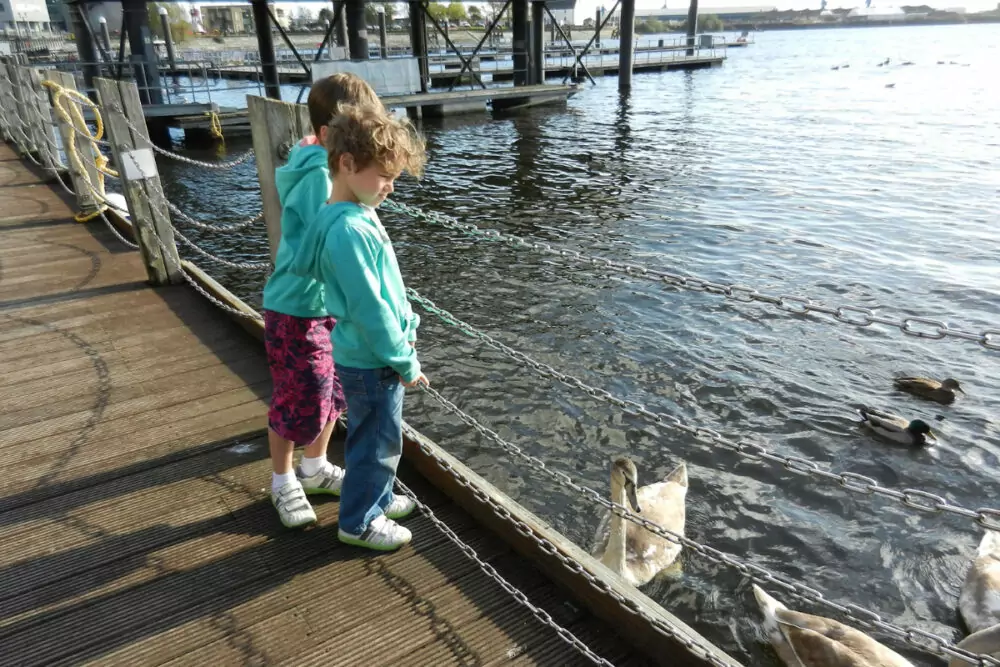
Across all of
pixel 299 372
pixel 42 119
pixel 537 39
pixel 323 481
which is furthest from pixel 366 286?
pixel 537 39

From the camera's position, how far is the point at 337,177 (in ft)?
7.30

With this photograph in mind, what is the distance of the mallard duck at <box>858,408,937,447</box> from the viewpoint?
5.76 m

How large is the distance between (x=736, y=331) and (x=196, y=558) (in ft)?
22.3

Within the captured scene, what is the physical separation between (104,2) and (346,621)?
85.0ft

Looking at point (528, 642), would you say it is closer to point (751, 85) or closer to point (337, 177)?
point (337, 177)

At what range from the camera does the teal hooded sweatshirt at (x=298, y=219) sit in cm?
253

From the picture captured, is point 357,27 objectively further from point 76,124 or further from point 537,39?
→ point 76,124

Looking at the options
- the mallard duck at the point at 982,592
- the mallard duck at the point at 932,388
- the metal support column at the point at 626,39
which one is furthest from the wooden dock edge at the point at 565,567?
the metal support column at the point at 626,39

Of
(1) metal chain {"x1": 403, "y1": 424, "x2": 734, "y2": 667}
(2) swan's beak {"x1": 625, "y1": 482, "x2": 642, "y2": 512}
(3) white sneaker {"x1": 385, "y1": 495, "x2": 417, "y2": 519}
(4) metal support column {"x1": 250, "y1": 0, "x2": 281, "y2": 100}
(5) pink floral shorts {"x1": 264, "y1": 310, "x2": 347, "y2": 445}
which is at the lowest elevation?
(2) swan's beak {"x1": 625, "y1": 482, "x2": 642, "y2": 512}

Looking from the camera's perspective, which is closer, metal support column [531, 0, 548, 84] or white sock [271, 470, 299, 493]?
white sock [271, 470, 299, 493]

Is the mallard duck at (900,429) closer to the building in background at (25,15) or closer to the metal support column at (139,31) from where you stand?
the metal support column at (139,31)

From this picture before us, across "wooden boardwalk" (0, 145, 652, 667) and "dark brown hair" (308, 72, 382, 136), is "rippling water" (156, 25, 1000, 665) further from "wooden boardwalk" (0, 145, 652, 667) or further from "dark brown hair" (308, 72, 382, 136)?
"dark brown hair" (308, 72, 382, 136)

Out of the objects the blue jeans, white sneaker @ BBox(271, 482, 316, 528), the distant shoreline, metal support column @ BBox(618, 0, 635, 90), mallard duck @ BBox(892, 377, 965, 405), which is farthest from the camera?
the distant shoreline

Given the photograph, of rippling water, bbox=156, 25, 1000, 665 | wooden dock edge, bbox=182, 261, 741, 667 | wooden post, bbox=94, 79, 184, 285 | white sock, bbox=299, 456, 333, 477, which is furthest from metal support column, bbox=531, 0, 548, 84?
white sock, bbox=299, 456, 333, 477
